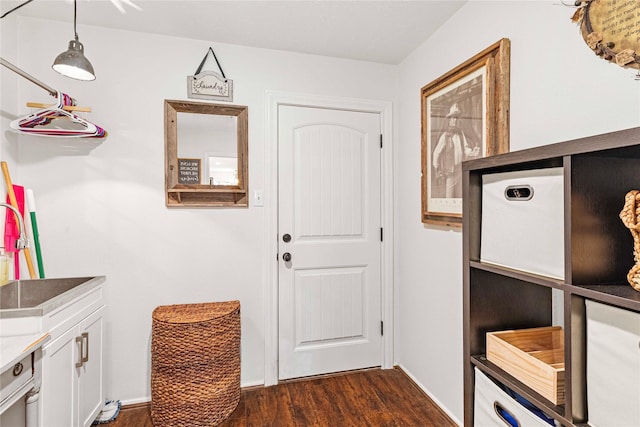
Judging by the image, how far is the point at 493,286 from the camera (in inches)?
50.0

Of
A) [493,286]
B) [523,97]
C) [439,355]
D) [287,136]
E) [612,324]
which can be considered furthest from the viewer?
[287,136]

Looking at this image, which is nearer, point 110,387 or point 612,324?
point 612,324

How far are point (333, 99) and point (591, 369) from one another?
2.24 meters

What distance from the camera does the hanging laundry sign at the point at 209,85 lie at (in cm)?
229

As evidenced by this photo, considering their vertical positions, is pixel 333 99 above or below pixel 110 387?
above

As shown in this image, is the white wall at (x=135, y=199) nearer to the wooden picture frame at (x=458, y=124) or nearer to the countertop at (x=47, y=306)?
the countertop at (x=47, y=306)

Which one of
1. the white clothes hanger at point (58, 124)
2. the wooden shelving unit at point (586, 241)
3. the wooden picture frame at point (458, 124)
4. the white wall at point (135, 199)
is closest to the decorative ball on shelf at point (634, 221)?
the wooden shelving unit at point (586, 241)

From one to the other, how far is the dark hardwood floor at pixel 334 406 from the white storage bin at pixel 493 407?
984 millimetres

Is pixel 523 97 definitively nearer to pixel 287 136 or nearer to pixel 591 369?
pixel 591 369

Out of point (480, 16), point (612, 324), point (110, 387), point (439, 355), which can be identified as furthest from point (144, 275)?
point (480, 16)

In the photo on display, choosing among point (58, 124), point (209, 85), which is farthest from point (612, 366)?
point (58, 124)

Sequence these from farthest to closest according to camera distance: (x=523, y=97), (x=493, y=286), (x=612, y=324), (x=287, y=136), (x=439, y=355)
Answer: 1. (x=287, y=136)
2. (x=439, y=355)
3. (x=523, y=97)
4. (x=493, y=286)
5. (x=612, y=324)

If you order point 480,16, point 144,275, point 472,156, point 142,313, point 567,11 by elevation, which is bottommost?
point 142,313

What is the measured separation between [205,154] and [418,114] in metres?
1.56
